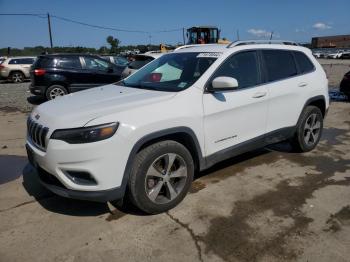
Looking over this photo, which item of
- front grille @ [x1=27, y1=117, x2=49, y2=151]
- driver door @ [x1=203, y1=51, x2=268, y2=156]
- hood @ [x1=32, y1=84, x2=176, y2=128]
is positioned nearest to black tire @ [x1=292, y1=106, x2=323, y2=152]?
driver door @ [x1=203, y1=51, x2=268, y2=156]

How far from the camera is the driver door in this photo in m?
3.99

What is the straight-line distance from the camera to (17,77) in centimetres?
2030

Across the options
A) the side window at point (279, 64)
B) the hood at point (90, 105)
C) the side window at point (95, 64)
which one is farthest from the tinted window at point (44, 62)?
the side window at point (279, 64)

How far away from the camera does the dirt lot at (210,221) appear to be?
10.1 ft

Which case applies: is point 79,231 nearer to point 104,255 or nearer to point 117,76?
point 104,255

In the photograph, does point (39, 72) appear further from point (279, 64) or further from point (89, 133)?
point (89, 133)

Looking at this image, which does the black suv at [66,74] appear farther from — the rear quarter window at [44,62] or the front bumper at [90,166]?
the front bumper at [90,166]

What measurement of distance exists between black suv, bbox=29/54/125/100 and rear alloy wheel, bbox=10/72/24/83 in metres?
9.67

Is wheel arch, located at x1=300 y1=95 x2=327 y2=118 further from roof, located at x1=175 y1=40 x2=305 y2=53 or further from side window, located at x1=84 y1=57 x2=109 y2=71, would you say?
side window, located at x1=84 y1=57 x2=109 y2=71

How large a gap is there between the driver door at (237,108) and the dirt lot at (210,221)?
63cm

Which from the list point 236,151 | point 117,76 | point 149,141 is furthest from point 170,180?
point 117,76

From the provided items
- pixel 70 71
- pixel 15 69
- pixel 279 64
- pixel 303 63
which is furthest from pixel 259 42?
pixel 15 69

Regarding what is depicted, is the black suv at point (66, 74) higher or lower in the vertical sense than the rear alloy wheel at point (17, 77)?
higher

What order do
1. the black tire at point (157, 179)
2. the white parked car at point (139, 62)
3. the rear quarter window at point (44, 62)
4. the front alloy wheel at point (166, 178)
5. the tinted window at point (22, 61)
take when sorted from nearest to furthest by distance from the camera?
the black tire at point (157, 179) < the front alloy wheel at point (166, 178) < the white parked car at point (139, 62) < the rear quarter window at point (44, 62) < the tinted window at point (22, 61)
